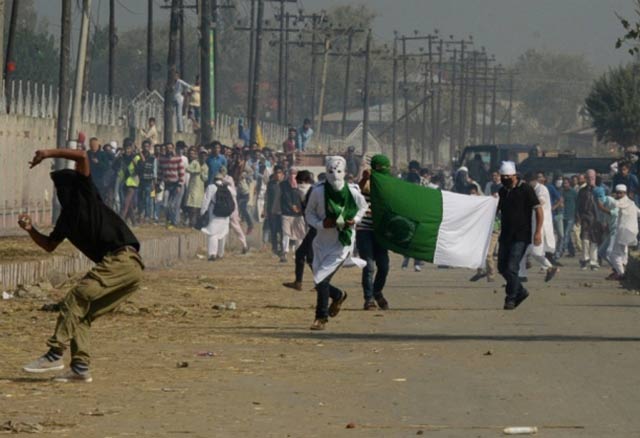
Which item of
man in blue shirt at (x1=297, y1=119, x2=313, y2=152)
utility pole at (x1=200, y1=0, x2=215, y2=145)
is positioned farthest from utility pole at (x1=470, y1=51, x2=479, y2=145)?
utility pole at (x1=200, y1=0, x2=215, y2=145)

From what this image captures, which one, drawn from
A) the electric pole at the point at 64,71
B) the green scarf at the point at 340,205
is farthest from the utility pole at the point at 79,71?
the green scarf at the point at 340,205

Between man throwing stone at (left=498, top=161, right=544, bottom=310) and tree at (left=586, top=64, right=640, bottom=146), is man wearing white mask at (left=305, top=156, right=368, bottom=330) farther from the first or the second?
tree at (left=586, top=64, right=640, bottom=146)

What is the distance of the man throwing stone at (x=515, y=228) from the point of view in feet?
63.2

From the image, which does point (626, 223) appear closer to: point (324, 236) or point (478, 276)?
point (478, 276)

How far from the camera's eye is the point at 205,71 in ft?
162

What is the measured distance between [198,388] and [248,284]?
12.7m

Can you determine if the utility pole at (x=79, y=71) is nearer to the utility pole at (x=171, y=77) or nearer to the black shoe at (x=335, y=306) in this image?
the utility pole at (x=171, y=77)

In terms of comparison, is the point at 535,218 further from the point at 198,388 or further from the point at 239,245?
the point at 239,245

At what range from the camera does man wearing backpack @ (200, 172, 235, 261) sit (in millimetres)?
33000

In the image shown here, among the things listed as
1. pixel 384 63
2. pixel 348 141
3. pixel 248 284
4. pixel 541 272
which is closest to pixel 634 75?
pixel 348 141

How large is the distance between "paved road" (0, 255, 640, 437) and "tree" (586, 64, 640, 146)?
55.5 meters

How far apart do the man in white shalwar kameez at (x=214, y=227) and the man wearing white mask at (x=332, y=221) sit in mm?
15529

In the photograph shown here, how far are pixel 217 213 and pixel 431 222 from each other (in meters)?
12.0

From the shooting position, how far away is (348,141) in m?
118
